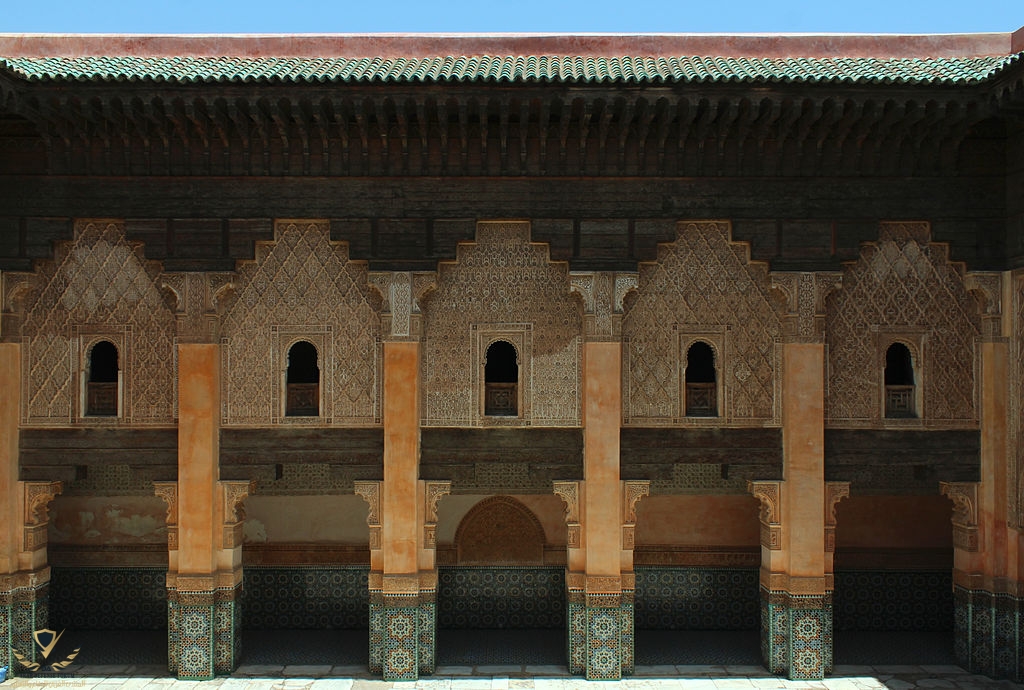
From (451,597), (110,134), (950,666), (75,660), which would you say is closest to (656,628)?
(451,597)

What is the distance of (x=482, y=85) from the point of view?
23.3 feet

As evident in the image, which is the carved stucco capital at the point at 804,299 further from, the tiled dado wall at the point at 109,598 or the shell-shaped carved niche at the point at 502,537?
the tiled dado wall at the point at 109,598

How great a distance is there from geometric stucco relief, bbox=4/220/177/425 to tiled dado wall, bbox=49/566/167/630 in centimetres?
237

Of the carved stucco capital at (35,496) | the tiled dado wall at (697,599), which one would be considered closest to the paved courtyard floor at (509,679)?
the tiled dado wall at (697,599)

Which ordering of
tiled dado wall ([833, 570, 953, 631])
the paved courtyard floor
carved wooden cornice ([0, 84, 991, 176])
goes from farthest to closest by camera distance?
1. tiled dado wall ([833, 570, 953, 631])
2. the paved courtyard floor
3. carved wooden cornice ([0, 84, 991, 176])

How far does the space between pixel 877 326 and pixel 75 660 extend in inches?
338

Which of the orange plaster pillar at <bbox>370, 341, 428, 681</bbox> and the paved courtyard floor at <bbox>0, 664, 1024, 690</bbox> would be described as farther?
the orange plaster pillar at <bbox>370, 341, 428, 681</bbox>

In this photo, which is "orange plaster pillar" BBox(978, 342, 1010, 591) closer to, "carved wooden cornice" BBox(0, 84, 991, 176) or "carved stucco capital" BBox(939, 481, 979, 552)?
"carved stucco capital" BBox(939, 481, 979, 552)

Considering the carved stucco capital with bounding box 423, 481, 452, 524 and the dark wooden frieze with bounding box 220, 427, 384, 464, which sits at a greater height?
the dark wooden frieze with bounding box 220, 427, 384, 464

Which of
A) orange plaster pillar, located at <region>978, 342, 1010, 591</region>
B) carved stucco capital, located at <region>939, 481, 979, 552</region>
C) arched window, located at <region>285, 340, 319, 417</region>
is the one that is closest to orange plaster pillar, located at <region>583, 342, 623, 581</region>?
arched window, located at <region>285, 340, 319, 417</region>

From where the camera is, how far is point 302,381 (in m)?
8.78

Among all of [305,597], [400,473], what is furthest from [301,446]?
[305,597]

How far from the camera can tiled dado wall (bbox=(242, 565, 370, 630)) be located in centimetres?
934

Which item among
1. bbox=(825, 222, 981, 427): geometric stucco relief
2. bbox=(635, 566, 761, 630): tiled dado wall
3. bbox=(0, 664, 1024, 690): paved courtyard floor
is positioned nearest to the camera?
→ bbox=(0, 664, 1024, 690): paved courtyard floor
